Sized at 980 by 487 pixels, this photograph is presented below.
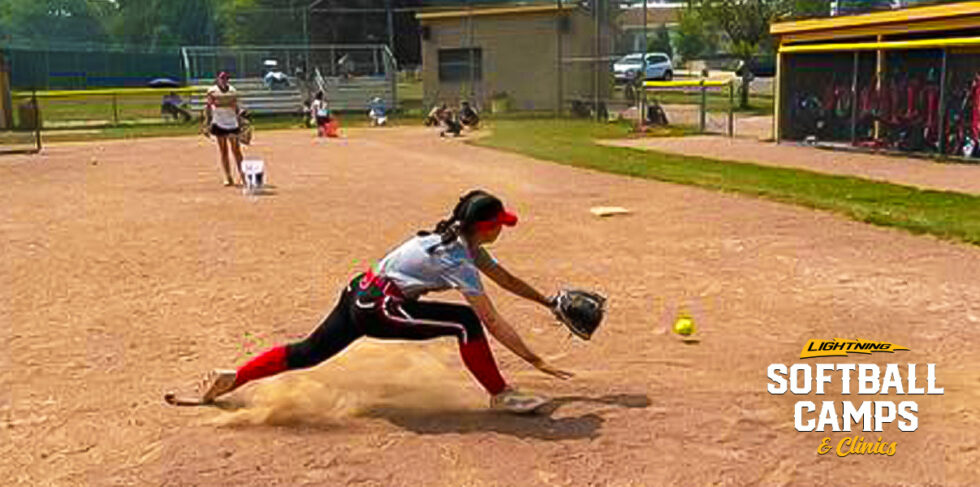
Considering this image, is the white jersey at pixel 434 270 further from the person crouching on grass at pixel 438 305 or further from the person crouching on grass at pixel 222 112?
the person crouching on grass at pixel 222 112

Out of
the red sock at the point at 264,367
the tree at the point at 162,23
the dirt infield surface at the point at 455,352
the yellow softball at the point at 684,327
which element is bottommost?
the dirt infield surface at the point at 455,352

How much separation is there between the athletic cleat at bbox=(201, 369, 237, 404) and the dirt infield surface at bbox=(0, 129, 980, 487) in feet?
0.36

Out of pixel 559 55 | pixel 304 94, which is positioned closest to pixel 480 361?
pixel 559 55

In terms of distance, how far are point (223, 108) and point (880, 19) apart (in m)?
13.1

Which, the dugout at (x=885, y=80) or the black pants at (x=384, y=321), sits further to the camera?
the dugout at (x=885, y=80)

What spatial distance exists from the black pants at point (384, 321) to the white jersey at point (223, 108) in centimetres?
1056

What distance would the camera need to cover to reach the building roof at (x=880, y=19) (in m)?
17.9

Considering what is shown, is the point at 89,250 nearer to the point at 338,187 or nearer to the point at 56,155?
the point at 338,187

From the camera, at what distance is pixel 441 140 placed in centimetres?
2672

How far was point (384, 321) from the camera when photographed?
4918 millimetres

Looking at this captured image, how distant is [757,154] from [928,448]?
16.6 meters

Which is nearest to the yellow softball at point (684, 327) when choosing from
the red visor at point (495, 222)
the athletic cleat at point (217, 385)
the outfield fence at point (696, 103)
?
the red visor at point (495, 222)

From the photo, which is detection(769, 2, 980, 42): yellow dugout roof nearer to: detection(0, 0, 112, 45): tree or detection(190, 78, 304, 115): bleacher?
detection(190, 78, 304, 115): bleacher

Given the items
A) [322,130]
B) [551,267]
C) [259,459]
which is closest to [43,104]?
[322,130]
